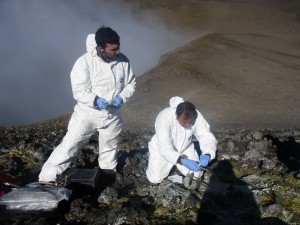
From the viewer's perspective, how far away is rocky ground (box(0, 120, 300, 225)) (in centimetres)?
464

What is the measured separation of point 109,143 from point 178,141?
2.90ft

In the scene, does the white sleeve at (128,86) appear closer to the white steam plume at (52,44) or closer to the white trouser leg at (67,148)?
the white trouser leg at (67,148)

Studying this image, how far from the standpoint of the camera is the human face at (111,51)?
4.57m

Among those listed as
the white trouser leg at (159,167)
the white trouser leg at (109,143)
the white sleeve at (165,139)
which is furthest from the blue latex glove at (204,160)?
the white trouser leg at (109,143)

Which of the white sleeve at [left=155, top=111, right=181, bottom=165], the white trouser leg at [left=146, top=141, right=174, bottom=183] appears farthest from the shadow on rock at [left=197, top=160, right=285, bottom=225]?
the white sleeve at [left=155, top=111, right=181, bottom=165]

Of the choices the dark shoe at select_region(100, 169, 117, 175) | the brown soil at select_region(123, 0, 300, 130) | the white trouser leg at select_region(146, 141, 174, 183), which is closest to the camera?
the white trouser leg at select_region(146, 141, 174, 183)

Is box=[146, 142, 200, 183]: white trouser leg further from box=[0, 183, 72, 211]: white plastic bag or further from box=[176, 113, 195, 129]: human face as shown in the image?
box=[0, 183, 72, 211]: white plastic bag

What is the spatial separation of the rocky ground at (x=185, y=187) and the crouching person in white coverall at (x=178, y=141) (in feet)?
0.68

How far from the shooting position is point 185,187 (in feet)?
17.0

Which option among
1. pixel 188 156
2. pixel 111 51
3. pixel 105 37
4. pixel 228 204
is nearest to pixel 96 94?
pixel 111 51

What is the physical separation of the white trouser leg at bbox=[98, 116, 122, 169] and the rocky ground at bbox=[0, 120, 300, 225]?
8.2 inches

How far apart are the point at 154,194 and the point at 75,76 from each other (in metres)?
1.75

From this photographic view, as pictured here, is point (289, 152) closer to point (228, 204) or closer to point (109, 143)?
point (228, 204)

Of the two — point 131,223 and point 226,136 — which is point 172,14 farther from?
point 131,223
